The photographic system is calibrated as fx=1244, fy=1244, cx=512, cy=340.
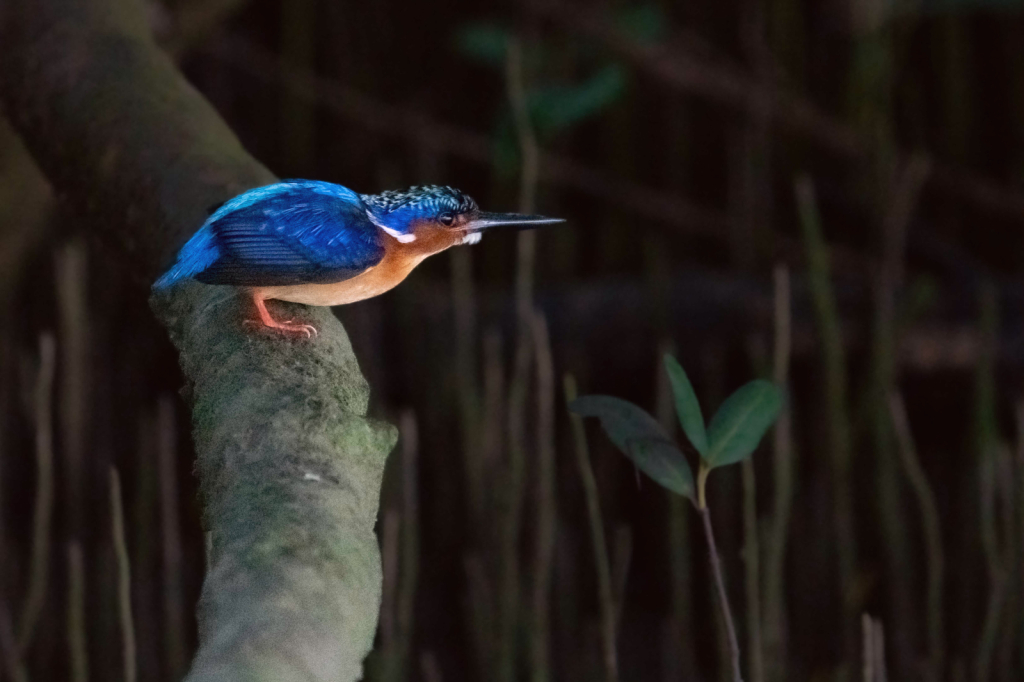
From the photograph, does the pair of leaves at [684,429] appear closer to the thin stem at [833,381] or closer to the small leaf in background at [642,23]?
the thin stem at [833,381]

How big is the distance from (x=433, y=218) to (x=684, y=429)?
0.16m

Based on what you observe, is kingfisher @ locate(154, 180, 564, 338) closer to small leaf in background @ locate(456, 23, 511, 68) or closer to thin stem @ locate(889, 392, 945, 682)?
thin stem @ locate(889, 392, 945, 682)

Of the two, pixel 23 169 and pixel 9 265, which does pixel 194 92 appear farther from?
pixel 9 265

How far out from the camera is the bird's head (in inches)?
24.4

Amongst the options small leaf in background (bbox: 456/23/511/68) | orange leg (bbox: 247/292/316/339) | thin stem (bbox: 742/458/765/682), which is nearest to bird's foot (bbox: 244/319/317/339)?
orange leg (bbox: 247/292/316/339)

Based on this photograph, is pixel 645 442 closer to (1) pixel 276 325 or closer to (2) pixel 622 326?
(1) pixel 276 325

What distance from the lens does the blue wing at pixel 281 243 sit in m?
0.58

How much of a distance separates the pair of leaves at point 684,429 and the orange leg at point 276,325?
13cm

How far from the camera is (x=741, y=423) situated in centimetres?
63

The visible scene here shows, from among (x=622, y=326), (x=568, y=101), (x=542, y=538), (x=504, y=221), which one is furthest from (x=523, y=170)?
(x=622, y=326)

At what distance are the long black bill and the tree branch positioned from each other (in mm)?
87

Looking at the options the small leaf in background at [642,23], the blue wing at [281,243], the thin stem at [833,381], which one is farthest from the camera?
the small leaf in background at [642,23]

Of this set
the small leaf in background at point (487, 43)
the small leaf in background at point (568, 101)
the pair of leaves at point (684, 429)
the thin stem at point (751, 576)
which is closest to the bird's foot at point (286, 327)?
the pair of leaves at point (684, 429)

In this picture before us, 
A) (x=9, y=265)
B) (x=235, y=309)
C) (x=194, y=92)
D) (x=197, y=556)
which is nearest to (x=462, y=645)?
(x=197, y=556)
